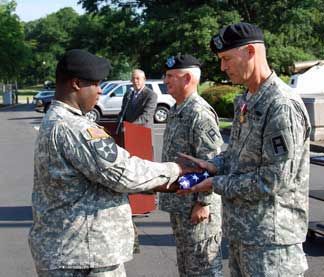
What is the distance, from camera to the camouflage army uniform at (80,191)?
9.74 feet

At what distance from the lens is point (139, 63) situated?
1606 inches

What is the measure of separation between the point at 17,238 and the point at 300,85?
1421cm

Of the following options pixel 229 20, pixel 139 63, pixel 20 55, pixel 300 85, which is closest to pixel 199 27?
pixel 229 20

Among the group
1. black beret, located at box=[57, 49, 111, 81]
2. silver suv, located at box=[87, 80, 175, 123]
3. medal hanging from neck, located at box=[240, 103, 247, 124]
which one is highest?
black beret, located at box=[57, 49, 111, 81]

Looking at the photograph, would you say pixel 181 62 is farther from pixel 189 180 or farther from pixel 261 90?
pixel 261 90

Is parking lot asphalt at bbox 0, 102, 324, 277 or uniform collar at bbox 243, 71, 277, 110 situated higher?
uniform collar at bbox 243, 71, 277, 110

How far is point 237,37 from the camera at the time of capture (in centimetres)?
307

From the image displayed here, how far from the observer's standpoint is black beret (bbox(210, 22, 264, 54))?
306cm

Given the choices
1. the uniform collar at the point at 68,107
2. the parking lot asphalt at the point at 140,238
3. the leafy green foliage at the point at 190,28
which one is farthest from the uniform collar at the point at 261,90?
the leafy green foliage at the point at 190,28

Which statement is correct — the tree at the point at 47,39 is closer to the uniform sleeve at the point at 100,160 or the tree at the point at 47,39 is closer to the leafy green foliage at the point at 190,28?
the leafy green foliage at the point at 190,28

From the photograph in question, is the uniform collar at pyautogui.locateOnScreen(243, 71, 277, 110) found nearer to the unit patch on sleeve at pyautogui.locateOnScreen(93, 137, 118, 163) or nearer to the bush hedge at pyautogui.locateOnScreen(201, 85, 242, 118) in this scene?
the unit patch on sleeve at pyautogui.locateOnScreen(93, 137, 118, 163)

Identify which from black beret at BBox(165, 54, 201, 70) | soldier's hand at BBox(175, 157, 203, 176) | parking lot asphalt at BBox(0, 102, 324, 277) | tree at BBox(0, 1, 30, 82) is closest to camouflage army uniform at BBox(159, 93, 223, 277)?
black beret at BBox(165, 54, 201, 70)

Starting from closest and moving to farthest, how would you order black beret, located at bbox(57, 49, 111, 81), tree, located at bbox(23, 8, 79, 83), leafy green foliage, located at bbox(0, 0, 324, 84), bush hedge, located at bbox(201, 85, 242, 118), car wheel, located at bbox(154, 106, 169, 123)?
black beret, located at bbox(57, 49, 111, 81) → bush hedge, located at bbox(201, 85, 242, 118) → car wheel, located at bbox(154, 106, 169, 123) → leafy green foliage, located at bbox(0, 0, 324, 84) → tree, located at bbox(23, 8, 79, 83)

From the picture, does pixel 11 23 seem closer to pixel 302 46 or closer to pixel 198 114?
pixel 302 46
